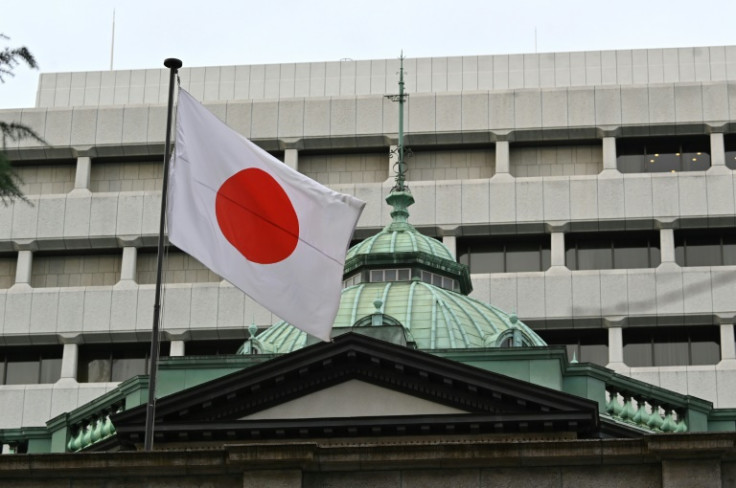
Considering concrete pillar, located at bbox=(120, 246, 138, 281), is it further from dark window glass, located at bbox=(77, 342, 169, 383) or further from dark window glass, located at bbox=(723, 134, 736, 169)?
dark window glass, located at bbox=(723, 134, 736, 169)

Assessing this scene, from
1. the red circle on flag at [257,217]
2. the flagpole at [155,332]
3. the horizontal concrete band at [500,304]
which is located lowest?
the flagpole at [155,332]

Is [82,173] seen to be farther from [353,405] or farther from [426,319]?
[353,405]

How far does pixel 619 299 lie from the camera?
72.3m

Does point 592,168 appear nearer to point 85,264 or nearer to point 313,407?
point 85,264

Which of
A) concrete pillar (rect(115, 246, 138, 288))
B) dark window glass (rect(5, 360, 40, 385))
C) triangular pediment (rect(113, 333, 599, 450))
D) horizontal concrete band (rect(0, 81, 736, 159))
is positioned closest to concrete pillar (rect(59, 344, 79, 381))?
dark window glass (rect(5, 360, 40, 385))

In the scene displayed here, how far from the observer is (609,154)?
74312mm

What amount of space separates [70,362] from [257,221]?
43.3 m

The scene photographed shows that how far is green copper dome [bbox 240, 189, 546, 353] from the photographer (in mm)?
50344

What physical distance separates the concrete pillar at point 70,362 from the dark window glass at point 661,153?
20.0 m

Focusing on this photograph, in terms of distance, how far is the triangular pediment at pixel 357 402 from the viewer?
43594 mm

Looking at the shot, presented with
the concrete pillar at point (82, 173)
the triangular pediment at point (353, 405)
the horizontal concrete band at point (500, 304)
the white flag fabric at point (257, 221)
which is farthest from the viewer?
the concrete pillar at point (82, 173)

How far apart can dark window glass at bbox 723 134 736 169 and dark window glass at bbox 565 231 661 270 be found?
3.84 meters

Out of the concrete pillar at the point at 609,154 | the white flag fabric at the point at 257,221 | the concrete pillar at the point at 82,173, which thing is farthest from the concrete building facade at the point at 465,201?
the white flag fabric at the point at 257,221

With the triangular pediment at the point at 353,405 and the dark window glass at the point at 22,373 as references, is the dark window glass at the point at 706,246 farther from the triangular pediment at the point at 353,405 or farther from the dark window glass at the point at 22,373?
the triangular pediment at the point at 353,405
